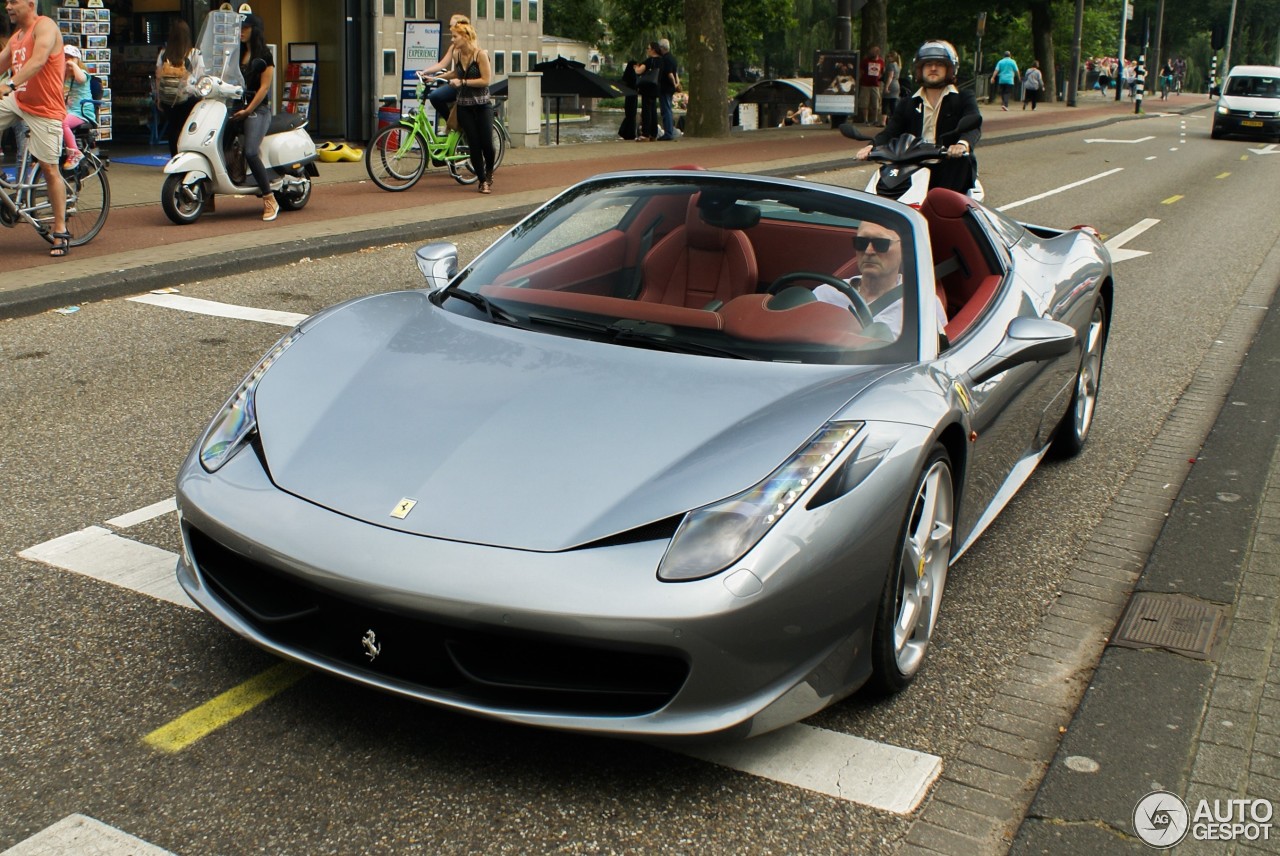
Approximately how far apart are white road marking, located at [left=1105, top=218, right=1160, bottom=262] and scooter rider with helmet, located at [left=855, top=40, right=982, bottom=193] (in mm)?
2984

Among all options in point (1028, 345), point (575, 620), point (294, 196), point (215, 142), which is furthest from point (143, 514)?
point (294, 196)

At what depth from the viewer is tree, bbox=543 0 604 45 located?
3777 inches

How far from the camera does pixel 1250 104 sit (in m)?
32.8

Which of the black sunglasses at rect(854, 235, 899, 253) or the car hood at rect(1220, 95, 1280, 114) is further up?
the car hood at rect(1220, 95, 1280, 114)

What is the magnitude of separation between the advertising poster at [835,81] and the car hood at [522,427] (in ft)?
87.4

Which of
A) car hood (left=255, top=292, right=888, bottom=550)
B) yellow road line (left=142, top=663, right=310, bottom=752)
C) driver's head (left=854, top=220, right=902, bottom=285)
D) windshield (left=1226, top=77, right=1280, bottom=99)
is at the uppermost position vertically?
windshield (left=1226, top=77, right=1280, bottom=99)

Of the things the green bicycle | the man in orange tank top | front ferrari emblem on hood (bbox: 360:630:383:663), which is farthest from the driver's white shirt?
the green bicycle

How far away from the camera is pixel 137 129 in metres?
19.0

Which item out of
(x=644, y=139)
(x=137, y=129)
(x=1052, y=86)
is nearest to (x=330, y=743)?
(x=137, y=129)

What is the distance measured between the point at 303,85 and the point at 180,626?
17187 mm

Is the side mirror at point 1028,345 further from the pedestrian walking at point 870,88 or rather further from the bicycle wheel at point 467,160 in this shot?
the pedestrian walking at point 870,88

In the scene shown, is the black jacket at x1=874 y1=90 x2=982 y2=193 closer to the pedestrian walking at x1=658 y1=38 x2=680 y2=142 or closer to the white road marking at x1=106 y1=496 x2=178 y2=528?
the white road marking at x1=106 y1=496 x2=178 y2=528

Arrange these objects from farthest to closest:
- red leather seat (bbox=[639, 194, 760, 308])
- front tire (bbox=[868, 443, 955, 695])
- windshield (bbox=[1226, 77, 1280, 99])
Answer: windshield (bbox=[1226, 77, 1280, 99]), red leather seat (bbox=[639, 194, 760, 308]), front tire (bbox=[868, 443, 955, 695])

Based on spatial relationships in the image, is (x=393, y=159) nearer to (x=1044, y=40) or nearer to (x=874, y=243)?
(x=874, y=243)
